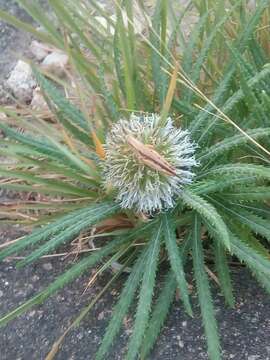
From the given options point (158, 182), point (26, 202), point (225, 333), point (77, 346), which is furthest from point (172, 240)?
point (26, 202)

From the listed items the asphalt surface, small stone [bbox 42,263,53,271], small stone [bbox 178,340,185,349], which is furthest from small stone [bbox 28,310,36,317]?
small stone [bbox 178,340,185,349]

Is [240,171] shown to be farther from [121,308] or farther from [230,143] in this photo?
[121,308]

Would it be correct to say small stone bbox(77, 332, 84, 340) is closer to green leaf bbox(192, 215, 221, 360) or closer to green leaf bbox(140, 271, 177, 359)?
green leaf bbox(140, 271, 177, 359)

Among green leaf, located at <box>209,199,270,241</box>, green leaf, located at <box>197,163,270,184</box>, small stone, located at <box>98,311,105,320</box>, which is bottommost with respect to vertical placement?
small stone, located at <box>98,311,105,320</box>

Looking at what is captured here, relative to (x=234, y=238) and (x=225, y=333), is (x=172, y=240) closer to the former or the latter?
(x=234, y=238)


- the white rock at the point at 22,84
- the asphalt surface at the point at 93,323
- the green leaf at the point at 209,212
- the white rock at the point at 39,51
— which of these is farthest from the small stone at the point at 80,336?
the white rock at the point at 39,51

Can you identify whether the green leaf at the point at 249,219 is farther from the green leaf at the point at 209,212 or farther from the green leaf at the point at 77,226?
the green leaf at the point at 77,226
